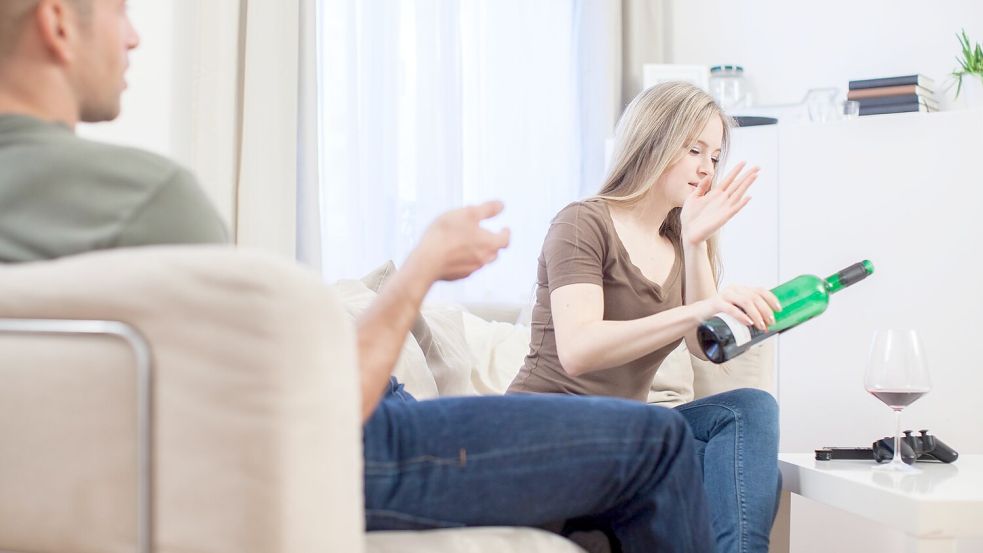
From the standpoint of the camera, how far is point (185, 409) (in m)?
0.78

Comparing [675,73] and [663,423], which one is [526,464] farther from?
[675,73]

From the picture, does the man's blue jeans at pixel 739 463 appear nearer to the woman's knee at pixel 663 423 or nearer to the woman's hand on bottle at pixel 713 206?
the woman's hand on bottle at pixel 713 206

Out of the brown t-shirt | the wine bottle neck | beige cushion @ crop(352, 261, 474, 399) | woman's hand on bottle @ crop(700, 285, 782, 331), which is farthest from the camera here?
beige cushion @ crop(352, 261, 474, 399)

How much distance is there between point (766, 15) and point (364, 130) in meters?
1.75

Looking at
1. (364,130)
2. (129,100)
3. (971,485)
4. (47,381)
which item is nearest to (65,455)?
(47,381)

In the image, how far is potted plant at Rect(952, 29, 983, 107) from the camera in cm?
339

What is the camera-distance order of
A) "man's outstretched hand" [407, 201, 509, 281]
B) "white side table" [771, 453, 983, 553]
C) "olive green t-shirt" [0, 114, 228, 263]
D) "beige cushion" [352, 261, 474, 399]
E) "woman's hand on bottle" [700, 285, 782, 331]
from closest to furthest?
"olive green t-shirt" [0, 114, 228, 263], "man's outstretched hand" [407, 201, 509, 281], "white side table" [771, 453, 983, 553], "woman's hand on bottle" [700, 285, 782, 331], "beige cushion" [352, 261, 474, 399]

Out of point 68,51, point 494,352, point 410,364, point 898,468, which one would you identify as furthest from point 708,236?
point 68,51

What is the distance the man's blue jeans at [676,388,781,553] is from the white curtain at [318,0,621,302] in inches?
61.3

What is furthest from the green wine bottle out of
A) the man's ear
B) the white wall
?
the white wall

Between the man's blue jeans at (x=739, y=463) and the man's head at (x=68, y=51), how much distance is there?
113 cm

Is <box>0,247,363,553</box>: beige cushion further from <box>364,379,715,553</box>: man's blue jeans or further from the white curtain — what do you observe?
the white curtain

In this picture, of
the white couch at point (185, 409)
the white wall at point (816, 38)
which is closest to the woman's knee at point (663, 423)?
the white couch at point (185, 409)

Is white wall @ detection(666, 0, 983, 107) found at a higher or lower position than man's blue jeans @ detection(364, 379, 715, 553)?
higher
